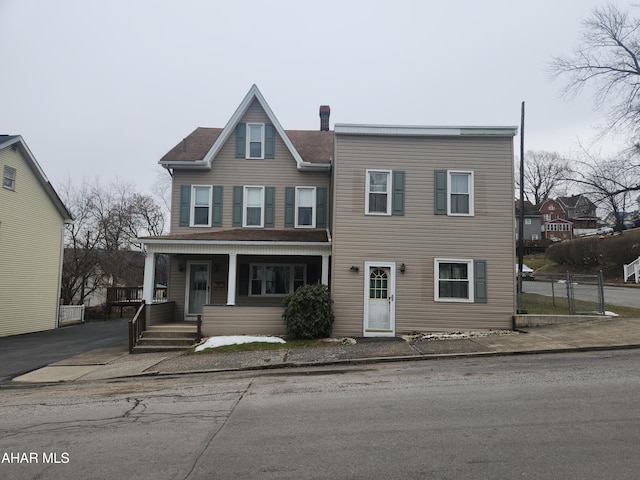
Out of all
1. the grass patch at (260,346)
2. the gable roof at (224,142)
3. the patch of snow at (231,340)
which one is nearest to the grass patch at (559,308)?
the grass patch at (260,346)

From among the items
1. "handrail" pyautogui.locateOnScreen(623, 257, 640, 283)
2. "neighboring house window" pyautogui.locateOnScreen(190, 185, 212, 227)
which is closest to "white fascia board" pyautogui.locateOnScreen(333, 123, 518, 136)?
"neighboring house window" pyautogui.locateOnScreen(190, 185, 212, 227)

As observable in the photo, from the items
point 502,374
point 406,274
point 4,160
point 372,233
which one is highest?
point 4,160

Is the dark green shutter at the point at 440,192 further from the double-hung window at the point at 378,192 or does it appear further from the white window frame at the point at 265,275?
the white window frame at the point at 265,275

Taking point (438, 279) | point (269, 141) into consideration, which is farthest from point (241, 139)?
point (438, 279)

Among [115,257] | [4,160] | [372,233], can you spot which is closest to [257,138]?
[372,233]

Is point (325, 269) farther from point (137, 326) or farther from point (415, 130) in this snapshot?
point (137, 326)

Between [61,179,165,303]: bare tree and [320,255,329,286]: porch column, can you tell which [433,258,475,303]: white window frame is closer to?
[320,255,329,286]: porch column

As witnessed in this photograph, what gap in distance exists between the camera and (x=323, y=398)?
701 centimetres

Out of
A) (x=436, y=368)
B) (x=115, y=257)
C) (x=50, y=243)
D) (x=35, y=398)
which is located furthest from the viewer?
(x=115, y=257)

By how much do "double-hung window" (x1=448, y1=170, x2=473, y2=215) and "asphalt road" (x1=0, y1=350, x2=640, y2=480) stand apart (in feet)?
20.6

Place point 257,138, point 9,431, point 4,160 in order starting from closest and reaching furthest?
point 9,431
point 257,138
point 4,160

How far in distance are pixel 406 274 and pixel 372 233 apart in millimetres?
1705

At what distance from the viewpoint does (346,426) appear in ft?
18.1

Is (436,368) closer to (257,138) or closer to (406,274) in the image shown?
(406,274)
